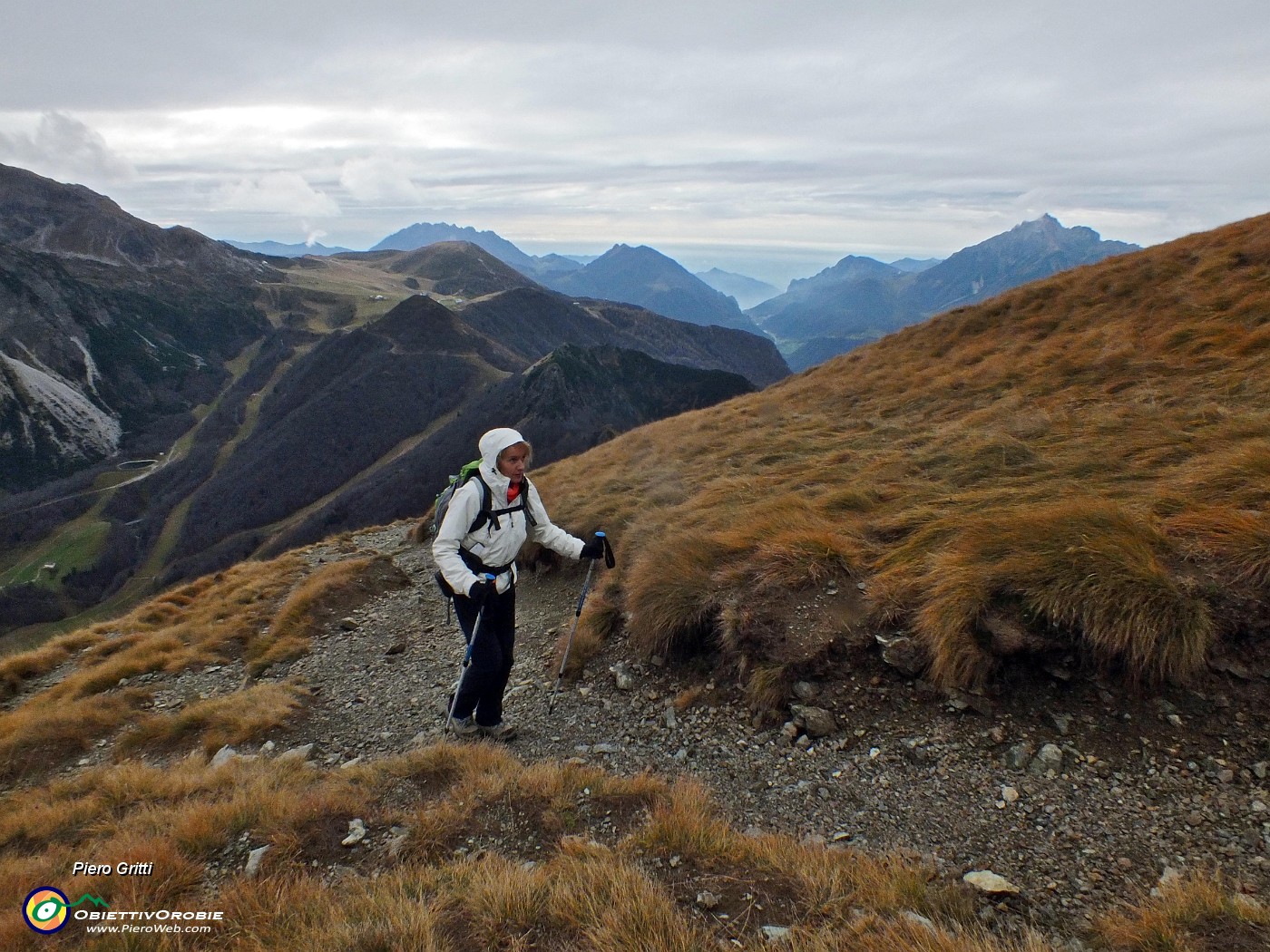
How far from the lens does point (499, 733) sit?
22.9 ft

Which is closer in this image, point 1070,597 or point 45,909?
point 45,909

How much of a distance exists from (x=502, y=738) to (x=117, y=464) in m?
188

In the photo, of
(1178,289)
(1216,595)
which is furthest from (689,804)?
(1178,289)

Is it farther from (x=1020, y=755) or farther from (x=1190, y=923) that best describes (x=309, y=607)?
(x=1190, y=923)

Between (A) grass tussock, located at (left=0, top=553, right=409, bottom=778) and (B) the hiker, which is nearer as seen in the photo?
(B) the hiker

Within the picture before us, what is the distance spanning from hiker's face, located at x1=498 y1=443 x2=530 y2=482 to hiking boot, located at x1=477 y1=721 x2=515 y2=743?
2881 mm

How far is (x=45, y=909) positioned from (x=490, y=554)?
154 inches

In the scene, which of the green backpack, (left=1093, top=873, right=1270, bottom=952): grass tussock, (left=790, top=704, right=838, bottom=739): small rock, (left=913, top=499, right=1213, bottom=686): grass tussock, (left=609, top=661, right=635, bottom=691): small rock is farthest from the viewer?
(left=609, top=661, right=635, bottom=691): small rock

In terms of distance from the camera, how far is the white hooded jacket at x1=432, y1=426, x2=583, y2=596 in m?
6.10

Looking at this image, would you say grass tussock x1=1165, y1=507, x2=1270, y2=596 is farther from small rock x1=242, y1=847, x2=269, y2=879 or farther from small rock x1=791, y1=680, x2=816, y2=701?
small rock x1=242, y1=847, x2=269, y2=879

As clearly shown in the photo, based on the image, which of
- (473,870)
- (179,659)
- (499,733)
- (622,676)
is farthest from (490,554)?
(179,659)

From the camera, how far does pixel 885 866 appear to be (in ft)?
13.5

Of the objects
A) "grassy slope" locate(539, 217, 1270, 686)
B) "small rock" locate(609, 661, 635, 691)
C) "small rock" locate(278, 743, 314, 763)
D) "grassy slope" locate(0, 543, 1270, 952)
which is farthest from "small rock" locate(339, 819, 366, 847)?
"grassy slope" locate(539, 217, 1270, 686)

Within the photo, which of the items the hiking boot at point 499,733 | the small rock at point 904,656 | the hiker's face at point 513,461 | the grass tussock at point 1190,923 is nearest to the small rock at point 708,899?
the grass tussock at point 1190,923
